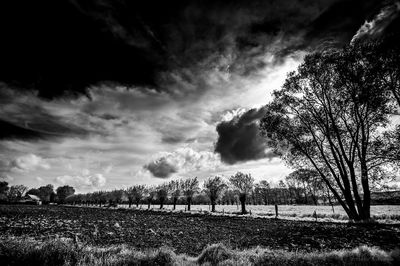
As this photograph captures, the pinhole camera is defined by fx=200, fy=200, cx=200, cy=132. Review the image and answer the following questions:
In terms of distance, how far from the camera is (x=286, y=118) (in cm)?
2145

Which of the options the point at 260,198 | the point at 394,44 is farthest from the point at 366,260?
the point at 260,198

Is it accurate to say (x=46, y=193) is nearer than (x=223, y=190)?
No

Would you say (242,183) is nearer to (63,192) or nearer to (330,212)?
(330,212)

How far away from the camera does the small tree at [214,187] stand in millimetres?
67156

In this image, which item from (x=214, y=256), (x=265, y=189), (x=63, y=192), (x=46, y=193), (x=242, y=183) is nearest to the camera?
(x=214, y=256)

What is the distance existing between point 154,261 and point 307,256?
5474mm

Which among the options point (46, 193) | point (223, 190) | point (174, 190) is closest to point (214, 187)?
point (223, 190)

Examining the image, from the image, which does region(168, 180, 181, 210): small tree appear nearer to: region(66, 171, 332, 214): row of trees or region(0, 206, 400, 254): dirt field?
region(66, 171, 332, 214): row of trees

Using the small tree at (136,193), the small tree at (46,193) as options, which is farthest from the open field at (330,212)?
the small tree at (46,193)

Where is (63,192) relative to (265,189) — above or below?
below

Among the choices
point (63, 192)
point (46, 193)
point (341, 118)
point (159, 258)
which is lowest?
point (46, 193)

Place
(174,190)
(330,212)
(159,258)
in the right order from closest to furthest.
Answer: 1. (159,258)
2. (330,212)
3. (174,190)

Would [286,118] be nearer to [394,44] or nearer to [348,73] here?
[348,73]

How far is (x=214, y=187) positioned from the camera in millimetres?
67750
